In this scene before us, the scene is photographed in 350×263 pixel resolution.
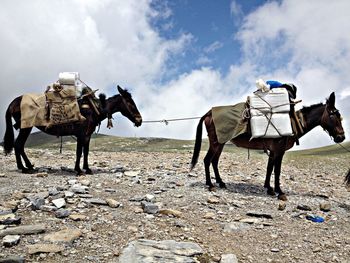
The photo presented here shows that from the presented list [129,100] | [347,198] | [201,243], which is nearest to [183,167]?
[129,100]

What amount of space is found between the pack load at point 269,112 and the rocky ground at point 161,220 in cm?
181

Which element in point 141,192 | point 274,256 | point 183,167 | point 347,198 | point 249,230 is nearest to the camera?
point 274,256

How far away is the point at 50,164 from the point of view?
46.6 ft

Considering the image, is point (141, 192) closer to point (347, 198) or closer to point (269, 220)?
point (269, 220)

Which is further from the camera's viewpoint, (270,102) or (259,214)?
(270,102)

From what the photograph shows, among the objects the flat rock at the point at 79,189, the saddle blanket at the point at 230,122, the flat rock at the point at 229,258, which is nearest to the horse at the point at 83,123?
the flat rock at the point at 79,189

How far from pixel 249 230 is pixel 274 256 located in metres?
1.08

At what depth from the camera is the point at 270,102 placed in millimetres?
10078

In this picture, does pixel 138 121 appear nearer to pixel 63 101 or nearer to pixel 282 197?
pixel 63 101

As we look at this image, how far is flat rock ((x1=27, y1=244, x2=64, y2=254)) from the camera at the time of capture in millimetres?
5363

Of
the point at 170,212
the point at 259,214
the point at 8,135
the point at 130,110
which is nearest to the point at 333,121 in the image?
the point at 259,214

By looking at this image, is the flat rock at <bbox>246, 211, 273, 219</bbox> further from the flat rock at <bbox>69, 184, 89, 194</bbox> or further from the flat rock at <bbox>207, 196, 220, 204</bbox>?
the flat rock at <bbox>69, 184, 89, 194</bbox>

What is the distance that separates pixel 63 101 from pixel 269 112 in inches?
255

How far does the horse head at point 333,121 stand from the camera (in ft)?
32.9
